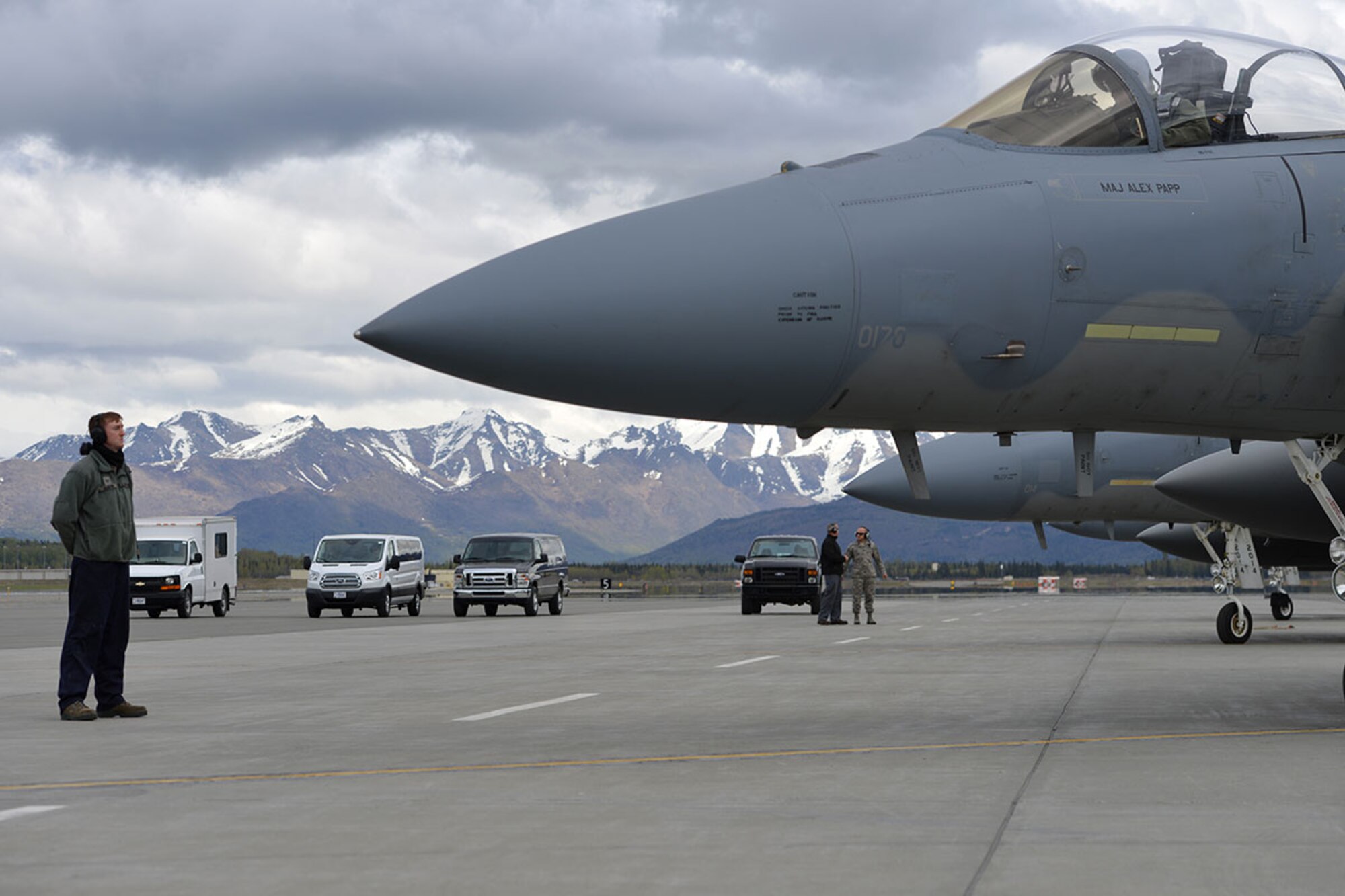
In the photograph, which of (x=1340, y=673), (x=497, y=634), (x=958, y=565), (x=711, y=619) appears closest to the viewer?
(x=1340, y=673)

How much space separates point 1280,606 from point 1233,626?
9741mm

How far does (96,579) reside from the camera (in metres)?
A: 11.4

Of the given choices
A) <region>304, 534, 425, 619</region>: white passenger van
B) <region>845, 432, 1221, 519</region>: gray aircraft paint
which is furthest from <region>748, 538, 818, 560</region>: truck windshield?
<region>304, 534, 425, 619</region>: white passenger van

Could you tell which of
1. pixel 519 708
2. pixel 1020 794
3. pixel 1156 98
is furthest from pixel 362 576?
pixel 1020 794

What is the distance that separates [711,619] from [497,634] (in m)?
9.11

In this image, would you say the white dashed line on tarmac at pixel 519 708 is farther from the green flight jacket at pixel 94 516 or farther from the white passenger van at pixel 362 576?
the white passenger van at pixel 362 576

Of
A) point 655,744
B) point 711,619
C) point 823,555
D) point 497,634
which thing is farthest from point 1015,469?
point 655,744

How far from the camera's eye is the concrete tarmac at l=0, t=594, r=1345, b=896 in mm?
5516

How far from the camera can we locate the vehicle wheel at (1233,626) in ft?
69.4

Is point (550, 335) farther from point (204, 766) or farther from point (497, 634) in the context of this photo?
point (497, 634)

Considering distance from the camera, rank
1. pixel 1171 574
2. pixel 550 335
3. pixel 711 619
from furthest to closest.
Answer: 1. pixel 1171 574
2. pixel 711 619
3. pixel 550 335

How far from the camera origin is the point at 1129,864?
5609mm

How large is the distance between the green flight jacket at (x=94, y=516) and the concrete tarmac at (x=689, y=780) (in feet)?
3.86

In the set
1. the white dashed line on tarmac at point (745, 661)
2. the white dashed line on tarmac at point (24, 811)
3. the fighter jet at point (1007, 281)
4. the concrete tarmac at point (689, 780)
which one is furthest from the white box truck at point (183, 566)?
the white dashed line on tarmac at point (24, 811)
